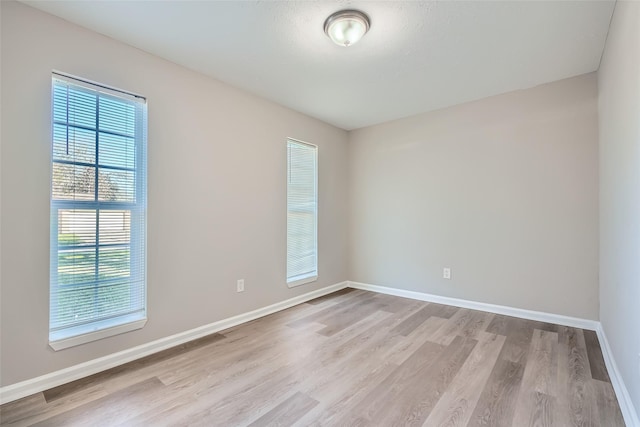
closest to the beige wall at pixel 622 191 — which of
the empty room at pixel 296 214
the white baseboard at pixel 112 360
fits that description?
the empty room at pixel 296 214

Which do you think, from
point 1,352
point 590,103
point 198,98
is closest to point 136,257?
point 1,352

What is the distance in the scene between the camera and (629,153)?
164 cm

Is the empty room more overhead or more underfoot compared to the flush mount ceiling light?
more underfoot

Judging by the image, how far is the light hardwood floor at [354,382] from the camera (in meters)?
1.65

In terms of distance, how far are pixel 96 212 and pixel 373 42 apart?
2.42m

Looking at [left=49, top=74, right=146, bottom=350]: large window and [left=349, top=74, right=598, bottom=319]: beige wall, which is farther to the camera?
[left=349, top=74, right=598, bottom=319]: beige wall

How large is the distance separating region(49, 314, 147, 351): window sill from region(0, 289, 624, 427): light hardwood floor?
261mm

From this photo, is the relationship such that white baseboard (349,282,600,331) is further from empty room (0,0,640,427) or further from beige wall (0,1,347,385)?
beige wall (0,1,347,385)

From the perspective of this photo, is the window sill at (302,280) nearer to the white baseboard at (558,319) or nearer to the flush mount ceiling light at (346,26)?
the white baseboard at (558,319)

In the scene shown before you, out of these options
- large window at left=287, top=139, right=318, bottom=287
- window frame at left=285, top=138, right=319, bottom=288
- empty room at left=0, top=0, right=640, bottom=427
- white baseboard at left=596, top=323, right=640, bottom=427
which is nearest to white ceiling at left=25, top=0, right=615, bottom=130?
empty room at left=0, top=0, right=640, bottom=427

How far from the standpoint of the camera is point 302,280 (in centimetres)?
384

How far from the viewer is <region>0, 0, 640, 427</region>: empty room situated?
5.85ft

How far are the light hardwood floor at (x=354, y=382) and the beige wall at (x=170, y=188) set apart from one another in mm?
348

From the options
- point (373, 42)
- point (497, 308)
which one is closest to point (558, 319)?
point (497, 308)
